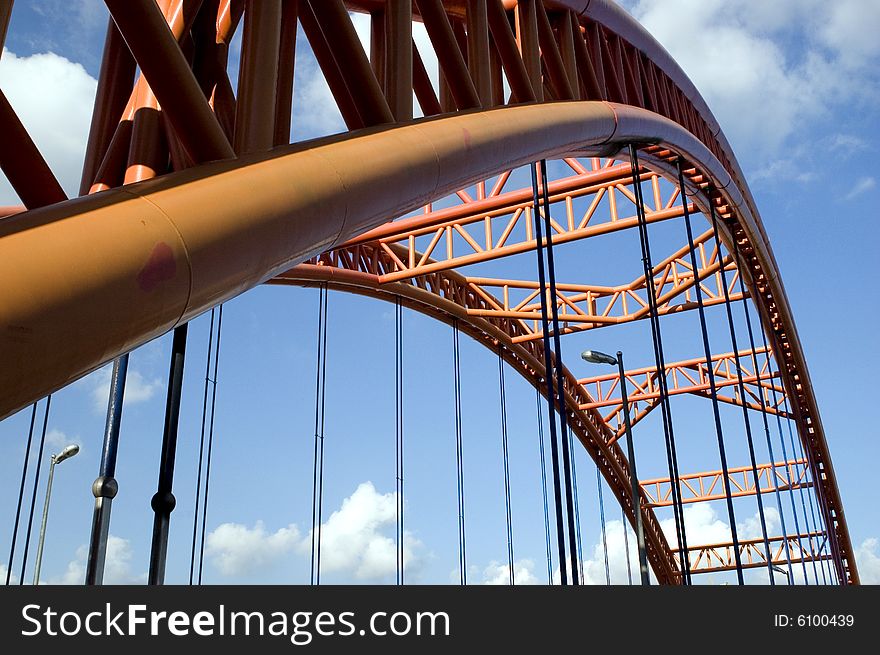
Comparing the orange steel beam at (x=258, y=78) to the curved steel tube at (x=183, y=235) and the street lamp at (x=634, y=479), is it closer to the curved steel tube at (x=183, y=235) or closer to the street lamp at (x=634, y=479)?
the curved steel tube at (x=183, y=235)

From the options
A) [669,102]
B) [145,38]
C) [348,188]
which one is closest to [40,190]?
[145,38]

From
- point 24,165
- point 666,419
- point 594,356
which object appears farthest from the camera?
point 594,356

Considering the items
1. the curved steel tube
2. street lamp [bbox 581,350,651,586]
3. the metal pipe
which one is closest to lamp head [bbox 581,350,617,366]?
street lamp [bbox 581,350,651,586]

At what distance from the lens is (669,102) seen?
47.2ft

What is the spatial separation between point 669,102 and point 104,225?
12.6 metres

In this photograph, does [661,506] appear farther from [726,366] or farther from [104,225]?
[104,225]

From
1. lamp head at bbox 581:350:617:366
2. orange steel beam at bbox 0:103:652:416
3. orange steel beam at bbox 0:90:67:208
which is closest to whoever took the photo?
orange steel beam at bbox 0:103:652:416

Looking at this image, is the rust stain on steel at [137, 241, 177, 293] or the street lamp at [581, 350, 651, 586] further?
the street lamp at [581, 350, 651, 586]

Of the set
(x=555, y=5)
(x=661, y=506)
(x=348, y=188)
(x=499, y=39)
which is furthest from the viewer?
(x=661, y=506)

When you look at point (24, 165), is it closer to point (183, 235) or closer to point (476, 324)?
point (183, 235)

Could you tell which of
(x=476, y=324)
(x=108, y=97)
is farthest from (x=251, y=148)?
(x=476, y=324)

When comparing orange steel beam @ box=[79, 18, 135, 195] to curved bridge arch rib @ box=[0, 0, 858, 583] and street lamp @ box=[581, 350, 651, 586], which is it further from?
street lamp @ box=[581, 350, 651, 586]

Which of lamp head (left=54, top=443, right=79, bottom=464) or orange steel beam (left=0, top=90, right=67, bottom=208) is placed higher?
lamp head (left=54, top=443, right=79, bottom=464)

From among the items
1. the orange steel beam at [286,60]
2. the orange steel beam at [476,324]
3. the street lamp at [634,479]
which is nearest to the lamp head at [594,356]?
the street lamp at [634,479]
